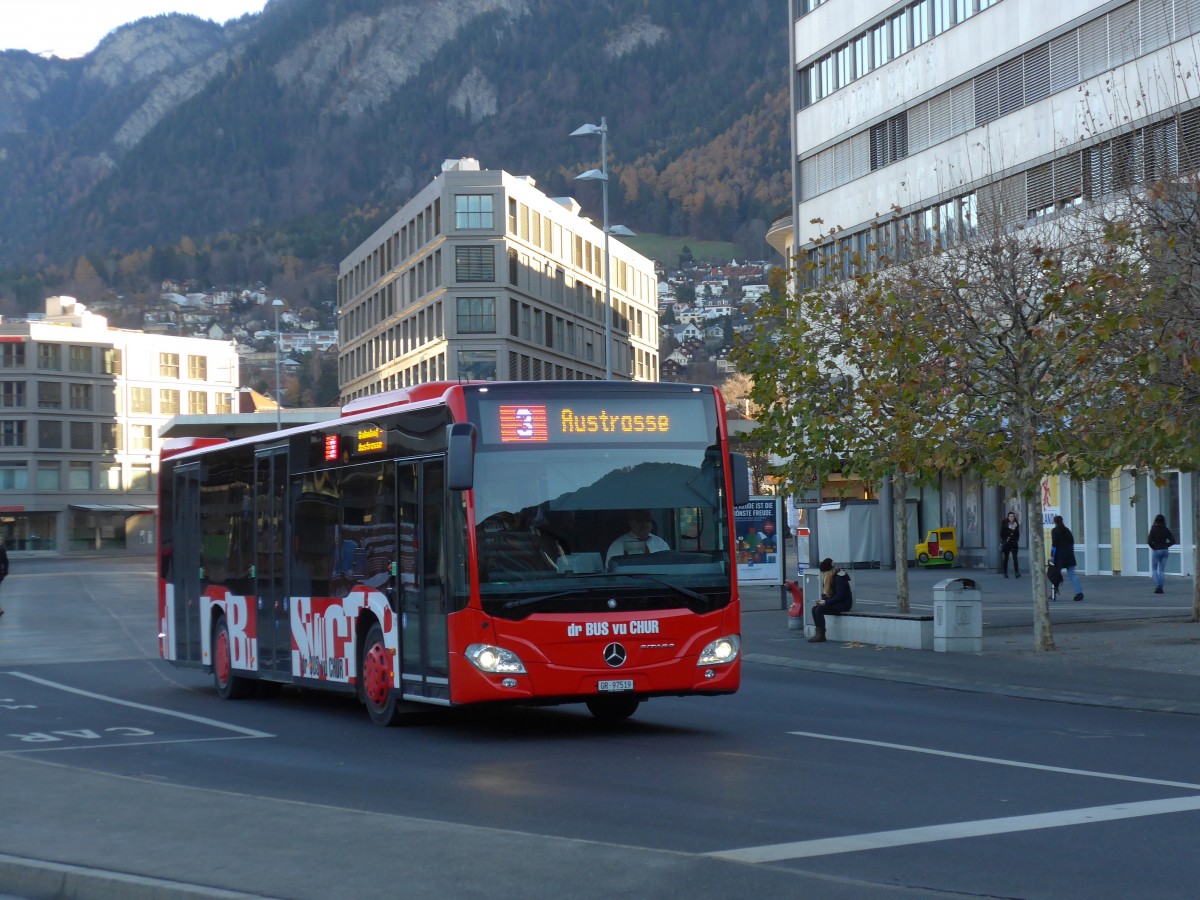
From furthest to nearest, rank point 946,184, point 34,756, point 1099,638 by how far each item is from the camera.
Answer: point 946,184 → point 1099,638 → point 34,756

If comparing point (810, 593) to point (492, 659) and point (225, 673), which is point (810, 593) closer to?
point (225, 673)

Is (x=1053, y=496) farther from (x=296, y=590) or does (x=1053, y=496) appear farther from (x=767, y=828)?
(x=767, y=828)

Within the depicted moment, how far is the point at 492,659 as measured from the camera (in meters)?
13.1

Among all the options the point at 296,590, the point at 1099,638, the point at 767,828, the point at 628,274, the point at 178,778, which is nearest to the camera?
the point at 767,828

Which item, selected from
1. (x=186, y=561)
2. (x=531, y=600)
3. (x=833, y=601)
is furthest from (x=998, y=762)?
(x=833, y=601)

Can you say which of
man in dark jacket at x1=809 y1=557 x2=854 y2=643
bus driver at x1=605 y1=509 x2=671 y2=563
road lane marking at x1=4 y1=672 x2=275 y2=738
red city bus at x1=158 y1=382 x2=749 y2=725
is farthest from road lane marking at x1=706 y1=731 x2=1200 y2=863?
man in dark jacket at x1=809 y1=557 x2=854 y2=643

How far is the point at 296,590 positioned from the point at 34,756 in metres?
3.91

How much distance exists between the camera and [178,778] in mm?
11711

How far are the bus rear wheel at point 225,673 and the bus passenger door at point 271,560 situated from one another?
1043mm

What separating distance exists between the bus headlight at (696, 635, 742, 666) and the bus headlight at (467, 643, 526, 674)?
4.95 feet

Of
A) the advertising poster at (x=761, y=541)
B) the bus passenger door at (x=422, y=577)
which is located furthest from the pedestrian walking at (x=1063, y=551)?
the bus passenger door at (x=422, y=577)

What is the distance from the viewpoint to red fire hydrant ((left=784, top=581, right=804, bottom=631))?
90.5ft

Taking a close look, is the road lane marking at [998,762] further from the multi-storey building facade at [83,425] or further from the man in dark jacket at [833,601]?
the multi-storey building facade at [83,425]

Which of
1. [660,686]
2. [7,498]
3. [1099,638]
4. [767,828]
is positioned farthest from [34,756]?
[7,498]
